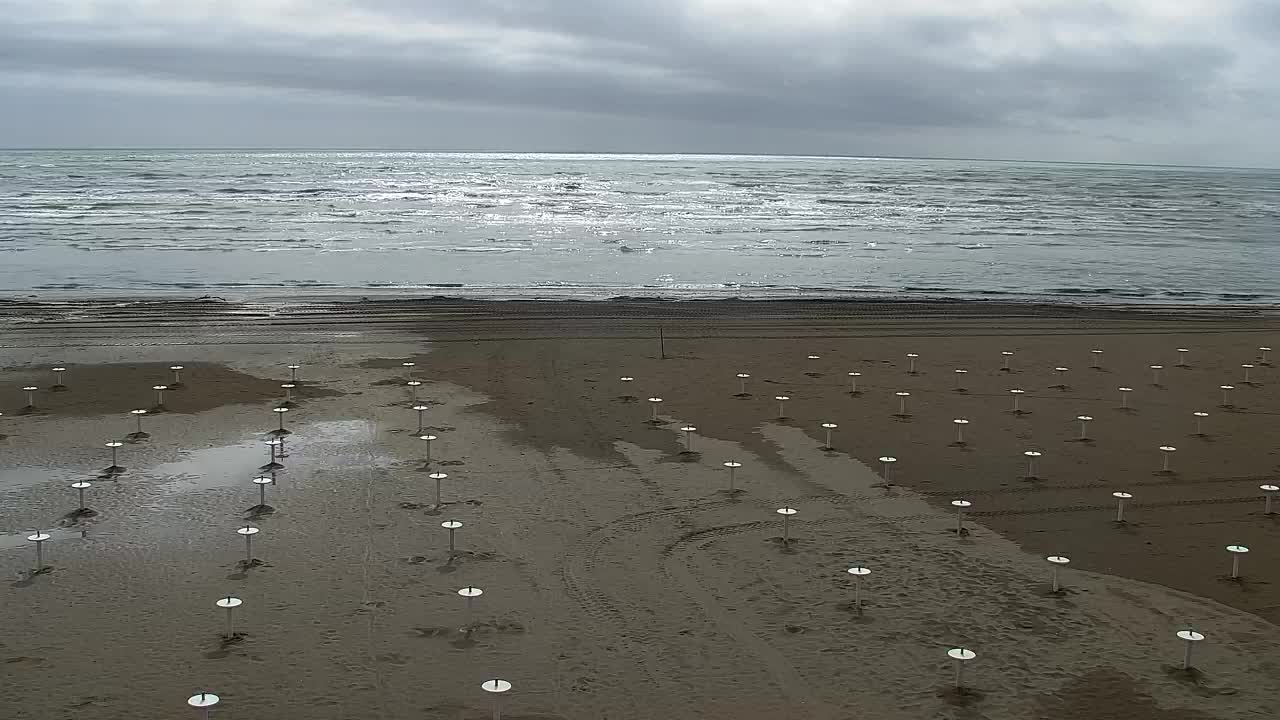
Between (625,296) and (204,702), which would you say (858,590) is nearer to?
(204,702)

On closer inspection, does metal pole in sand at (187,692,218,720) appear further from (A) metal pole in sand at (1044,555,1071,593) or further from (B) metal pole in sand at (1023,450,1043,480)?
(B) metal pole in sand at (1023,450,1043,480)

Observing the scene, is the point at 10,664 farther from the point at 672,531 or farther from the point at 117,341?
the point at 117,341

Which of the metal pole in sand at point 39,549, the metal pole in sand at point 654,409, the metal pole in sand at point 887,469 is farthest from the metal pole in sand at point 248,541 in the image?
the metal pole in sand at point 887,469

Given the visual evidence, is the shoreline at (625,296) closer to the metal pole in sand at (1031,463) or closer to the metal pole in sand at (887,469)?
the metal pole in sand at (1031,463)

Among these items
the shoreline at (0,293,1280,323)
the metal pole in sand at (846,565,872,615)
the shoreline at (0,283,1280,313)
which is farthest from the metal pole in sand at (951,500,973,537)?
the shoreline at (0,283,1280,313)

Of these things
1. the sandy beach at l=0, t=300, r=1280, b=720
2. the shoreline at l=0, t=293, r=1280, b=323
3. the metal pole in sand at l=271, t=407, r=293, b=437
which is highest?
the shoreline at l=0, t=293, r=1280, b=323

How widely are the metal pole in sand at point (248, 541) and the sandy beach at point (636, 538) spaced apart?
10 cm

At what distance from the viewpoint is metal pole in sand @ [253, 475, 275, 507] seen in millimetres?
12914

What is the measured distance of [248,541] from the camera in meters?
11.1

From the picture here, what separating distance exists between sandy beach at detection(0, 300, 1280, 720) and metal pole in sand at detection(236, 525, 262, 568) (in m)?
0.10

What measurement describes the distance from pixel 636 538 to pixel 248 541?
4115mm

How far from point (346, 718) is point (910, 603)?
17.6ft

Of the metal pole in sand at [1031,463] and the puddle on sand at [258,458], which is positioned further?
the metal pole in sand at [1031,463]

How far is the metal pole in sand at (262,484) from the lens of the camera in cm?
1291
